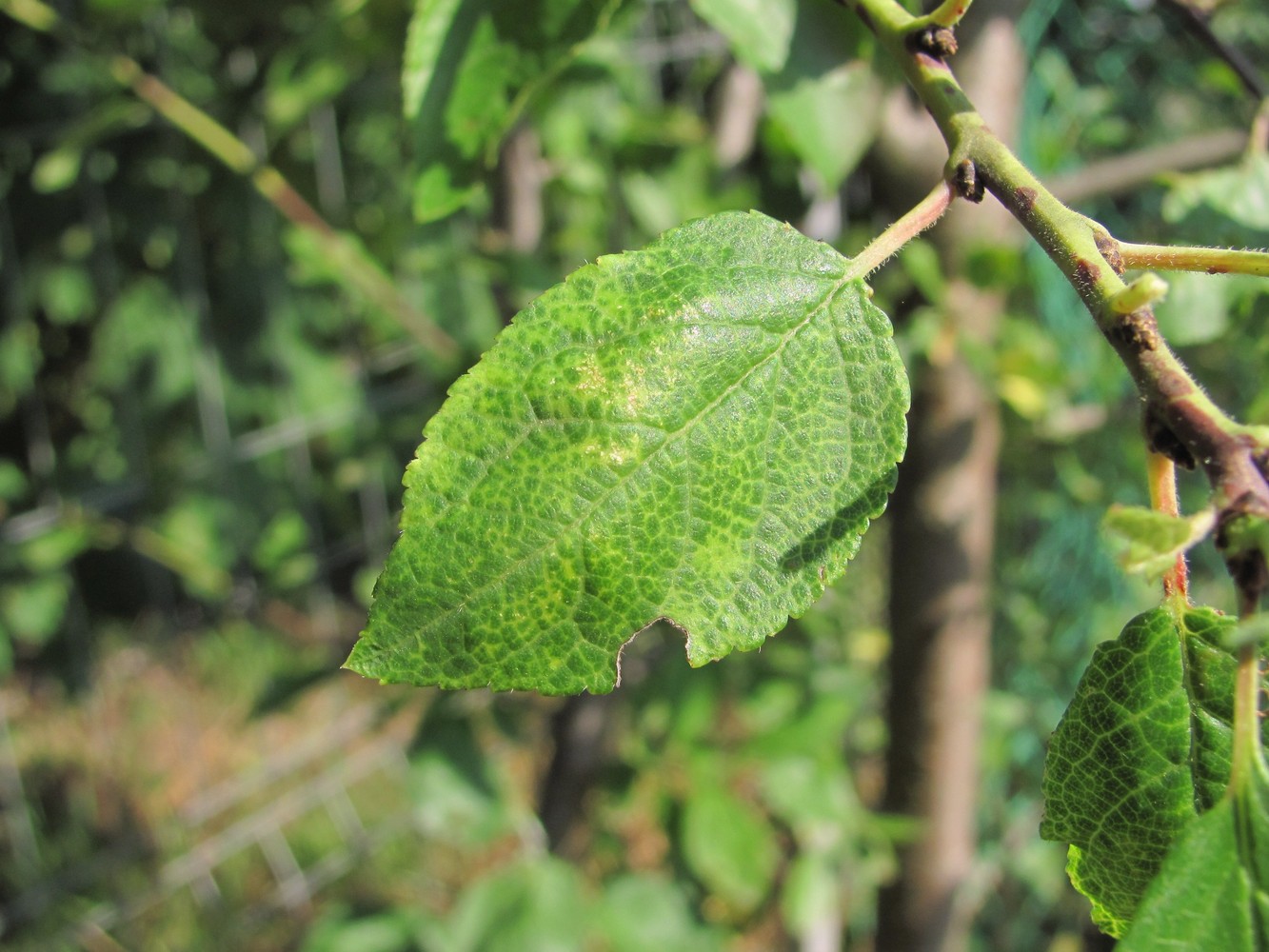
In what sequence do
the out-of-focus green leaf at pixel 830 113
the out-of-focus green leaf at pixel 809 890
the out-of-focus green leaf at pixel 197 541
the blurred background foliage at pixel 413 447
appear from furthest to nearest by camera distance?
the out-of-focus green leaf at pixel 197 541, the out-of-focus green leaf at pixel 809 890, the blurred background foliage at pixel 413 447, the out-of-focus green leaf at pixel 830 113

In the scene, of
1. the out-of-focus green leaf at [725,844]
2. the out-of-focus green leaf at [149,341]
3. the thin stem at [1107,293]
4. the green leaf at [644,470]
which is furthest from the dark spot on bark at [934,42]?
the out-of-focus green leaf at [149,341]

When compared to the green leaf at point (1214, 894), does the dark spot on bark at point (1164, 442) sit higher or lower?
higher

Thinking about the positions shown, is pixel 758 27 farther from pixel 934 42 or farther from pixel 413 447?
A: pixel 413 447

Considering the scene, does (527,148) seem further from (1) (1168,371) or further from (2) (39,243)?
(2) (39,243)

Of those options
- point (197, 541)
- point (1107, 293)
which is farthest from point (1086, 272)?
point (197, 541)

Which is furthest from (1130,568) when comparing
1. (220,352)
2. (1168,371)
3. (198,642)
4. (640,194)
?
(198,642)

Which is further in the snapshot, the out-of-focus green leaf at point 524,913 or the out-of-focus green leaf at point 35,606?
the out-of-focus green leaf at point 35,606

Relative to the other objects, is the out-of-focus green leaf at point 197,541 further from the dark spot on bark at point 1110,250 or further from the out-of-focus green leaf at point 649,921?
the dark spot on bark at point 1110,250
